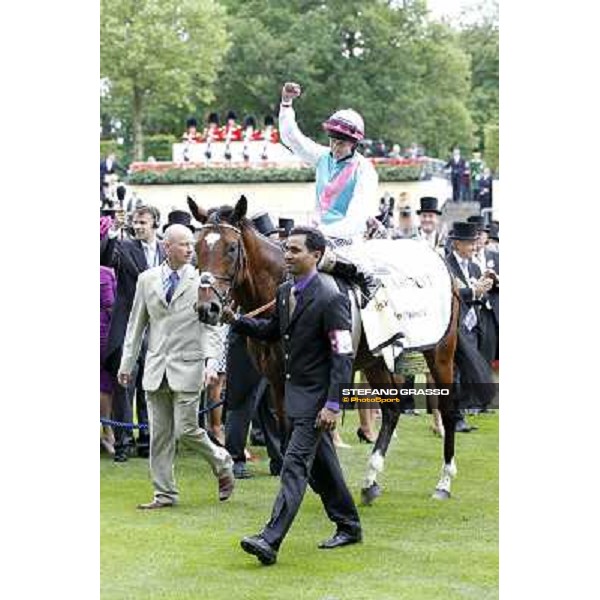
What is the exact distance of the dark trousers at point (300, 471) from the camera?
740 cm

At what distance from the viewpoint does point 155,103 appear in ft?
77.3

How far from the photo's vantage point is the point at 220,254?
26.6 feet

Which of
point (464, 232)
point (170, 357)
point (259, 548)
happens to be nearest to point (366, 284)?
point (170, 357)

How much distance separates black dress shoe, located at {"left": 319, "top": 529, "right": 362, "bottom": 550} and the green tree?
28.0 ft

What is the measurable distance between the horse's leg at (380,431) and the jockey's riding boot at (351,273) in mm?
584

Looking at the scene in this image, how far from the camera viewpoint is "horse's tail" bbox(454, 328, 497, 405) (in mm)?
10031

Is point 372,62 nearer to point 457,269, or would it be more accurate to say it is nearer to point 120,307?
point 457,269

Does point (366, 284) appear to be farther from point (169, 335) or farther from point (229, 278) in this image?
point (169, 335)

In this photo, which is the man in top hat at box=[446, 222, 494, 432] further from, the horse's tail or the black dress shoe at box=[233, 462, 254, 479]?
the black dress shoe at box=[233, 462, 254, 479]

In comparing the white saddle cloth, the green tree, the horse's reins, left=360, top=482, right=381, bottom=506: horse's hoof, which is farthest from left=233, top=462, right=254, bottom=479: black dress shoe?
the green tree

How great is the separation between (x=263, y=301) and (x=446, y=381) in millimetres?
1849

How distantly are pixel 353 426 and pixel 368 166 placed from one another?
3.98m

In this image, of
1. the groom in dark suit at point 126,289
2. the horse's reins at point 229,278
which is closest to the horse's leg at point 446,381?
the horse's reins at point 229,278
